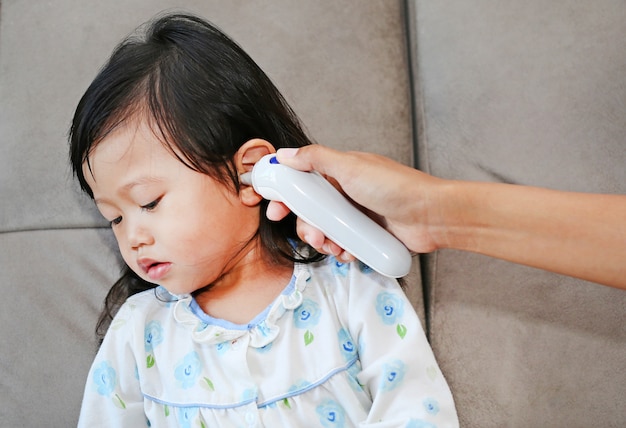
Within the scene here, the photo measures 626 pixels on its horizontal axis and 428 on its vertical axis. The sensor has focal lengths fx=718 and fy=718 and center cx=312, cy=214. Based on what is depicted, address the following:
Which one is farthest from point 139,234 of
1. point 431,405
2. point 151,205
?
point 431,405

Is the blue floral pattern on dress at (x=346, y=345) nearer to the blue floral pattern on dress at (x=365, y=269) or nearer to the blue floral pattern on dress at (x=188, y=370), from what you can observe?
the blue floral pattern on dress at (x=365, y=269)

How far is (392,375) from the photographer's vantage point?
1.15m

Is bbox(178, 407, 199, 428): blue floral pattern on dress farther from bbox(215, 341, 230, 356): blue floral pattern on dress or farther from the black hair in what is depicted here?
the black hair

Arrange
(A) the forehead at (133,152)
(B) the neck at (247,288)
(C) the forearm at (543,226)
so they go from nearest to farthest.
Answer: (C) the forearm at (543,226) → (A) the forehead at (133,152) → (B) the neck at (247,288)

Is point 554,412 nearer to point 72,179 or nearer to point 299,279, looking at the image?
point 299,279

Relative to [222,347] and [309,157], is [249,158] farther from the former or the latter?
[222,347]

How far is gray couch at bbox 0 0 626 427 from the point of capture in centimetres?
132

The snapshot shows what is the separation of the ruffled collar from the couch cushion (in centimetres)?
33

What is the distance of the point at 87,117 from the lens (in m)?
1.18

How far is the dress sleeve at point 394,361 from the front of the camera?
114 centimetres

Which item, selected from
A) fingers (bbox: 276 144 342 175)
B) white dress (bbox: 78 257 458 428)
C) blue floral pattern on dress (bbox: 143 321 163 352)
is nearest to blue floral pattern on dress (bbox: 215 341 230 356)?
white dress (bbox: 78 257 458 428)

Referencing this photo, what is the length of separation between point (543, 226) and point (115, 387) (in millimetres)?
751

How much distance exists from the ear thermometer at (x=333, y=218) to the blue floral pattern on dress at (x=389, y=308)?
0.42ft

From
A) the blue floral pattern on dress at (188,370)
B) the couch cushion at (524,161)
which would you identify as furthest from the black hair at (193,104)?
the couch cushion at (524,161)
